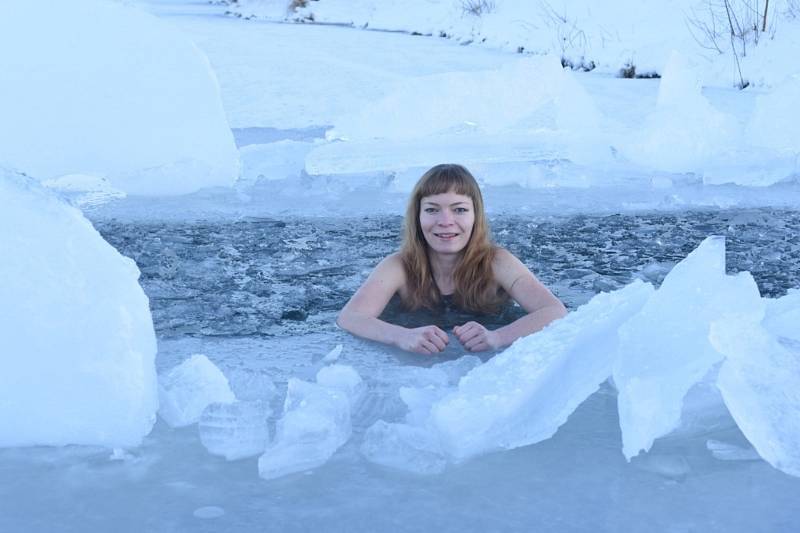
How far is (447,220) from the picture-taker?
324 centimetres

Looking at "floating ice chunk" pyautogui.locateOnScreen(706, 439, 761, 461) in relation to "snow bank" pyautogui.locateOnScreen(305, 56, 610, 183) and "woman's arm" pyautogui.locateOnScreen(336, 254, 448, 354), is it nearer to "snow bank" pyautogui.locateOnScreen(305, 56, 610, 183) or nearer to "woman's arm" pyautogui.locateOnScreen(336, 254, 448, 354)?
"woman's arm" pyautogui.locateOnScreen(336, 254, 448, 354)

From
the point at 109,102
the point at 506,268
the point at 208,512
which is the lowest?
the point at 208,512

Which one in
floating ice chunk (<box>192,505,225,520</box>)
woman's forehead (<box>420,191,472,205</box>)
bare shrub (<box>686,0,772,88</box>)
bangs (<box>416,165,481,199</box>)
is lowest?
floating ice chunk (<box>192,505,225,520</box>)

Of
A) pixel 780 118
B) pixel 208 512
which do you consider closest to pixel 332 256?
pixel 208 512

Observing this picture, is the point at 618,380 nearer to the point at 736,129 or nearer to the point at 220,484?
the point at 220,484

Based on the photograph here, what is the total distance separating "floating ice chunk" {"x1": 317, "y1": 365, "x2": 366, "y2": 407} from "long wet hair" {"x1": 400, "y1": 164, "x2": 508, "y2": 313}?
997 mm

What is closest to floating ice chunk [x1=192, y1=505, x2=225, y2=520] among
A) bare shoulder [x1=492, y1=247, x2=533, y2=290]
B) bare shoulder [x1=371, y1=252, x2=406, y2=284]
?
bare shoulder [x1=371, y1=252, x2=406, y2=284]

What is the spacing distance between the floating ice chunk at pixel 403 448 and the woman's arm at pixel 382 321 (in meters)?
0.71

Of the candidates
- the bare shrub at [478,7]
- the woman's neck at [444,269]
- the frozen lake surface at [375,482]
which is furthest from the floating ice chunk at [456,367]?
the bare shrub at [478,7]

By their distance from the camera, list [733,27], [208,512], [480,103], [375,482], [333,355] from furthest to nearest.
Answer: [733,27] < [480,103] < [333,355] < [375,482] < [208,512]

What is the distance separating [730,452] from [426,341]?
37.8 inches

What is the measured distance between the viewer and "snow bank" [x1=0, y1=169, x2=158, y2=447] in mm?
2027

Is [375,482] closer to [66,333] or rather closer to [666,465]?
[666,465]

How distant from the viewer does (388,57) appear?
34.8 ft
